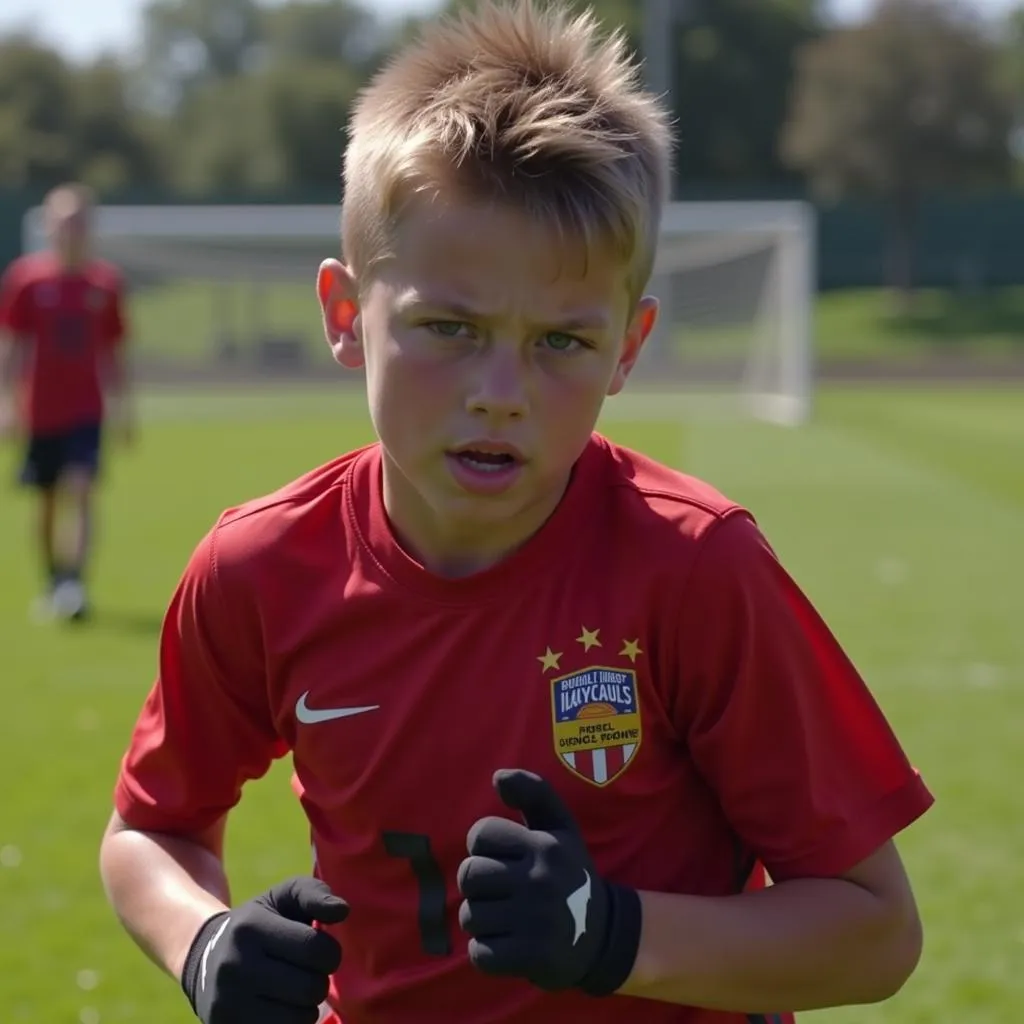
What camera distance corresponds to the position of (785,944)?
195cm

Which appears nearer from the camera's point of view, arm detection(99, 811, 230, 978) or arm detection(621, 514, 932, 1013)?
arm detection(621, 514, 932, 1013)

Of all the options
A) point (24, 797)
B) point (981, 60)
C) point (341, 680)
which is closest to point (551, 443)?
point (341, 680)

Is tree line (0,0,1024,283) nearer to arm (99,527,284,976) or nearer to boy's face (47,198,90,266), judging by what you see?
boy's face (47,198,90,266)

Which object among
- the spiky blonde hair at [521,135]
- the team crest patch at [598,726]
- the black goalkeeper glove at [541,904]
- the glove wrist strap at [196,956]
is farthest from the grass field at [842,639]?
the spiky blonde hair at [521,135]

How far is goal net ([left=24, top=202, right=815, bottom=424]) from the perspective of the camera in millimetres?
24391

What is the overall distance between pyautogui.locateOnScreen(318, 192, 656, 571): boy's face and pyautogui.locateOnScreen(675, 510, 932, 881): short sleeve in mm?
233

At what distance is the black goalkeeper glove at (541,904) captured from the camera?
1768 millimetres

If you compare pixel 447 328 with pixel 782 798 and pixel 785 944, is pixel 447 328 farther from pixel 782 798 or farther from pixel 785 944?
pixel 785 944

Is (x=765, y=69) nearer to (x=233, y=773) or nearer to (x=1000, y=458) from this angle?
(x=1000, y=458)

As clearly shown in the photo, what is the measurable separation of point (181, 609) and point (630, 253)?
735 mm

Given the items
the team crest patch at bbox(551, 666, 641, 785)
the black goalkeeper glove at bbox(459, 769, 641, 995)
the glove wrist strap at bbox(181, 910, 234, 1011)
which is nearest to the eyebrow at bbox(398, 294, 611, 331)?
the team crest patch at bbox(551, 666, 641, 785)

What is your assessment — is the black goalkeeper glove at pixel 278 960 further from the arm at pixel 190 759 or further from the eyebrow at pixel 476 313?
the eyebrow at pixel 476 313

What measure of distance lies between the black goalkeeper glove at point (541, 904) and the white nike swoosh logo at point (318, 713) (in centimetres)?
32

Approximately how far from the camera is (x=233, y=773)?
7.66ft
